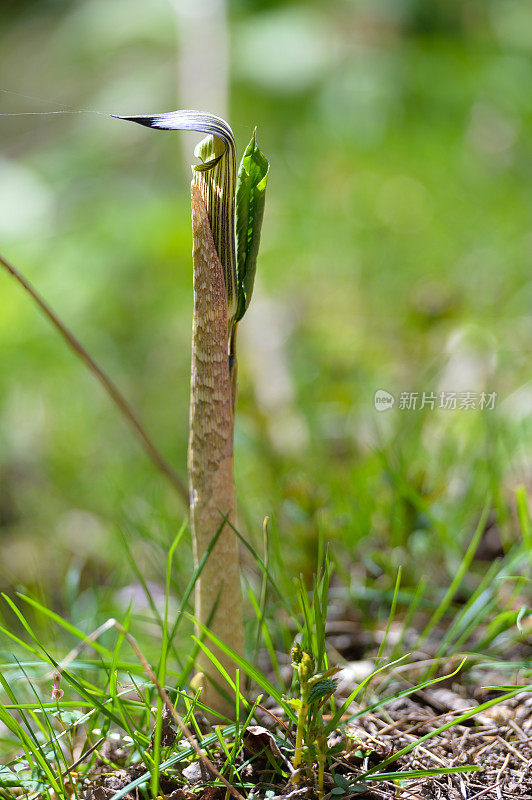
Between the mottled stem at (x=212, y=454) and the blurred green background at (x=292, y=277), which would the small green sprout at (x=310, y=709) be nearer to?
the mottled stem at (x=212, y=454)

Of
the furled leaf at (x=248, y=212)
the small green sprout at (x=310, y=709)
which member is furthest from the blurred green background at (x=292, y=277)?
the small green sprout at (x=310, y=709)

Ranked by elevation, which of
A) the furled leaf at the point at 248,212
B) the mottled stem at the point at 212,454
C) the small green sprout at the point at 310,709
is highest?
the furled leaf at the point at 248,212

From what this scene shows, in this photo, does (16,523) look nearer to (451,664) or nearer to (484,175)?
(451,664)

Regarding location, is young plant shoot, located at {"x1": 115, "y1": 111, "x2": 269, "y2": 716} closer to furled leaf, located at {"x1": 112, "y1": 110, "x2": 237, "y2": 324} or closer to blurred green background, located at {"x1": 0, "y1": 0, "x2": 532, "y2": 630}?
furled leaf, located at {"x1": 112, "y1": 110, "x2": 237, "y2": 324}

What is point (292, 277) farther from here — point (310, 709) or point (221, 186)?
point (310, 709)

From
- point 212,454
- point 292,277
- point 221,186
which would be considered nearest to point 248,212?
point 221,186

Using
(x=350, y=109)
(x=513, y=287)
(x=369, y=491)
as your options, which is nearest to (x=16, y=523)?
(x=369, y=491)
